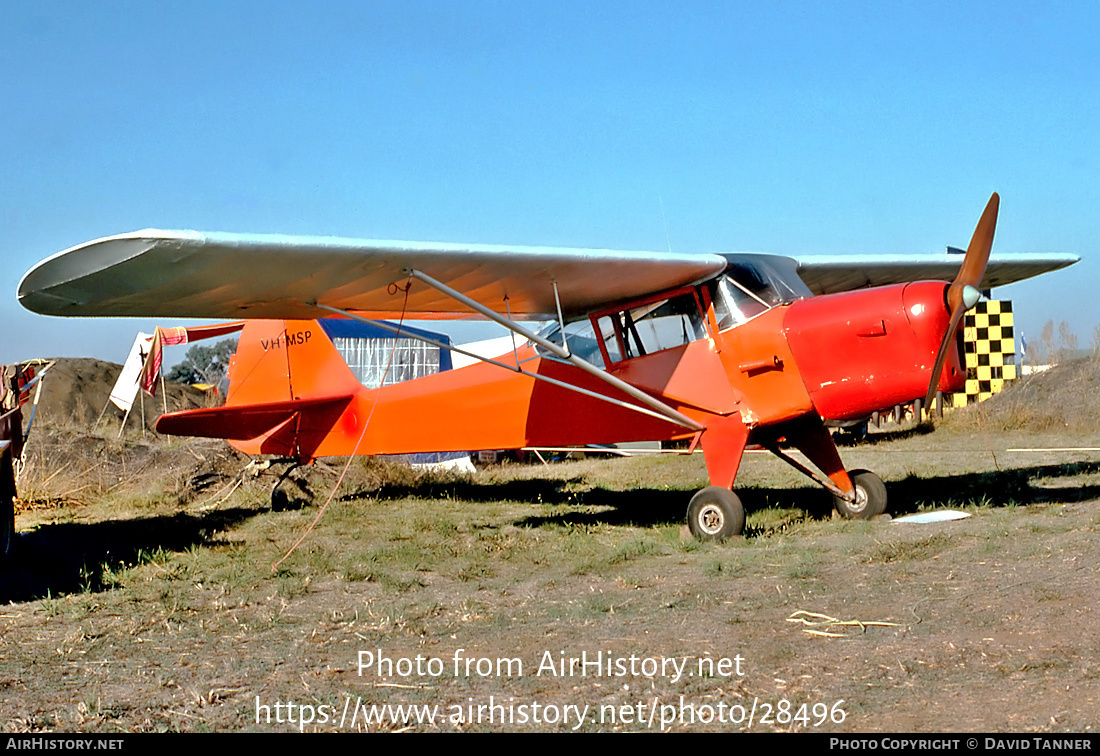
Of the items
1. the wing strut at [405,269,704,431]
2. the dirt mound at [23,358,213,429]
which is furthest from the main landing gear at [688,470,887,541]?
the dirt mound at [23,358,213,429]

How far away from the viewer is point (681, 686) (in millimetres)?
3252

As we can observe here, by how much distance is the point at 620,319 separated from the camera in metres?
8.24

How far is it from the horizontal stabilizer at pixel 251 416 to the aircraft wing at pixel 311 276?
2.46m

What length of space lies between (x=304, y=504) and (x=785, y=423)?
6.03 metres

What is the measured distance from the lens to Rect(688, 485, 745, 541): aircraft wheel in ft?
22.0

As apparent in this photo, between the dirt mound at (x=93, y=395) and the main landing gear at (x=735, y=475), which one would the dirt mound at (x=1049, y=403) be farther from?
the dirt mound at (x=93, y=395)

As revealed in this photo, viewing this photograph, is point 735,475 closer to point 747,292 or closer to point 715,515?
point 715,515

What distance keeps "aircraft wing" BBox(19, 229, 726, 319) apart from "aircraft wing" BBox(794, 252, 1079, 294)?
93.7 inches

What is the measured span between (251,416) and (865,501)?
22.2 ft

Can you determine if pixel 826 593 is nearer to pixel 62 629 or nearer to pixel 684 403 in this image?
pixel 684 403

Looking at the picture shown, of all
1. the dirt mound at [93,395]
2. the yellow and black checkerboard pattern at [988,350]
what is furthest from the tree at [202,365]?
the yellow and black checkerboard pattern at [988,350]

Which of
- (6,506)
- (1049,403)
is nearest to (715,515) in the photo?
(6,506)

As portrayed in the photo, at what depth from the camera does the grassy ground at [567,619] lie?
3.04 m
